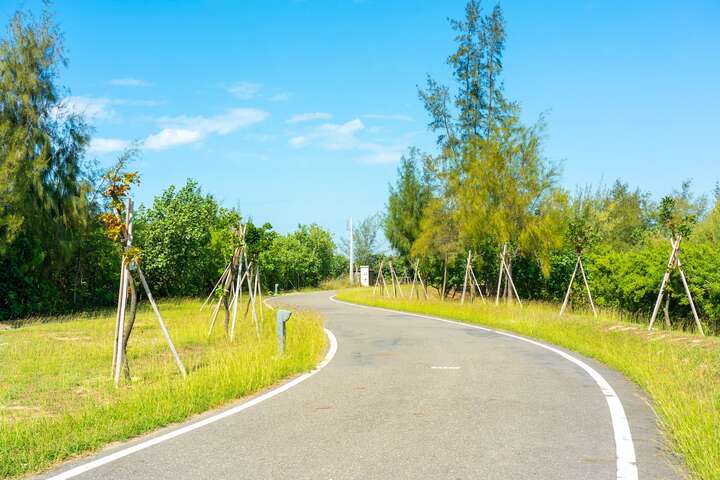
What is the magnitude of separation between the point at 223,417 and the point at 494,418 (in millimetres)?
3077

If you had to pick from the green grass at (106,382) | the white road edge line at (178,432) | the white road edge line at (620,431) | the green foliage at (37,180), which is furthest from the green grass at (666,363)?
the green foliage at (37,180)

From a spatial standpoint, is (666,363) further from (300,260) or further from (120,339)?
(300,260)

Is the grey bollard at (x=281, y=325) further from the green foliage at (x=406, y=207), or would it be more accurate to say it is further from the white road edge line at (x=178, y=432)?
the green foliage at (x=406, y=207)

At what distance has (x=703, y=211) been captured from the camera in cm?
4288

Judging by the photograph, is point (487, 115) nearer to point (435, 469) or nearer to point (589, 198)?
point (589, 198)

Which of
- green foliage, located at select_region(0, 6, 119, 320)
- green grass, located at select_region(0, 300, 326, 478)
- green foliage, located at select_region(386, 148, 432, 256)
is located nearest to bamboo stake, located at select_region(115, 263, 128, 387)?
green grass, located at select_region(0, 300, 326, 478)

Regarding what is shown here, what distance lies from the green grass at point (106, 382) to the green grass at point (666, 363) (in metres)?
5.25

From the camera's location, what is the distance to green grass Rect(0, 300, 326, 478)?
6.05 meters

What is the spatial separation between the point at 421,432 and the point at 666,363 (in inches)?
225

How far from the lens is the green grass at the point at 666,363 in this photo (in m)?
5.49

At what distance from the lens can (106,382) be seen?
976 cm

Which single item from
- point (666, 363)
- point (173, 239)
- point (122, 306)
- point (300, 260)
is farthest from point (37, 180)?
point (300, 260)

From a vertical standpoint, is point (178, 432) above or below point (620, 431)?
below

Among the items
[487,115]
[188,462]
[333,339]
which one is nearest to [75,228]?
[333,339]
